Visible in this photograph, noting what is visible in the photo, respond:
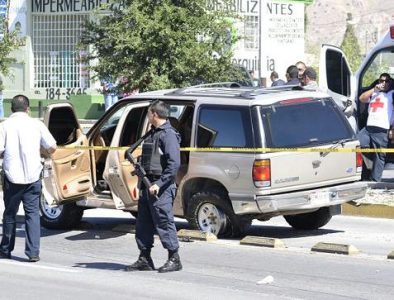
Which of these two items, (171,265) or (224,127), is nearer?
(171,265)

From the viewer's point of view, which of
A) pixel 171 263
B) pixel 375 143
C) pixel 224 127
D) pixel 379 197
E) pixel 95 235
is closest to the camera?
pixel 171 263

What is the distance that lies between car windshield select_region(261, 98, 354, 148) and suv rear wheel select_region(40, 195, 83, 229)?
3.08 meters

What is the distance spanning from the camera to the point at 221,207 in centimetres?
1216

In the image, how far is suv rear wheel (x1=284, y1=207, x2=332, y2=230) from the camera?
42.9 ft

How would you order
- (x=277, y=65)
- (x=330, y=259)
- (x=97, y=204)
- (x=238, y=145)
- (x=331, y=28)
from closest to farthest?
(x=330, y=259)
(x=238, y=145)
(x=97, y=204)
(x=277, y=65)
(x=331, y=28)

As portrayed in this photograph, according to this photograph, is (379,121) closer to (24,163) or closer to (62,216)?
(62,216)

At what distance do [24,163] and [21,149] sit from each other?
15 centimetres

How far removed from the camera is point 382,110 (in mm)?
16828

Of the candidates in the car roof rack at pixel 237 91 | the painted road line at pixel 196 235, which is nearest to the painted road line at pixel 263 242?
the painted road line at pixel 196 235

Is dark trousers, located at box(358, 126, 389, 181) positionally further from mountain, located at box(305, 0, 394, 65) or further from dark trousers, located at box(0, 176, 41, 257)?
mountain, located at box(305, 0, 394, 65)

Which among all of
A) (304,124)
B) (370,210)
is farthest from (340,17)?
(304,124)

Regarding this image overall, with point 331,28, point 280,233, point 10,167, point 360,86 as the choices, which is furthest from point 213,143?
point 331,28

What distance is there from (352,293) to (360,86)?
959 centimetres

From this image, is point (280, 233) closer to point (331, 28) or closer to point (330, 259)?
point (330, 259)
